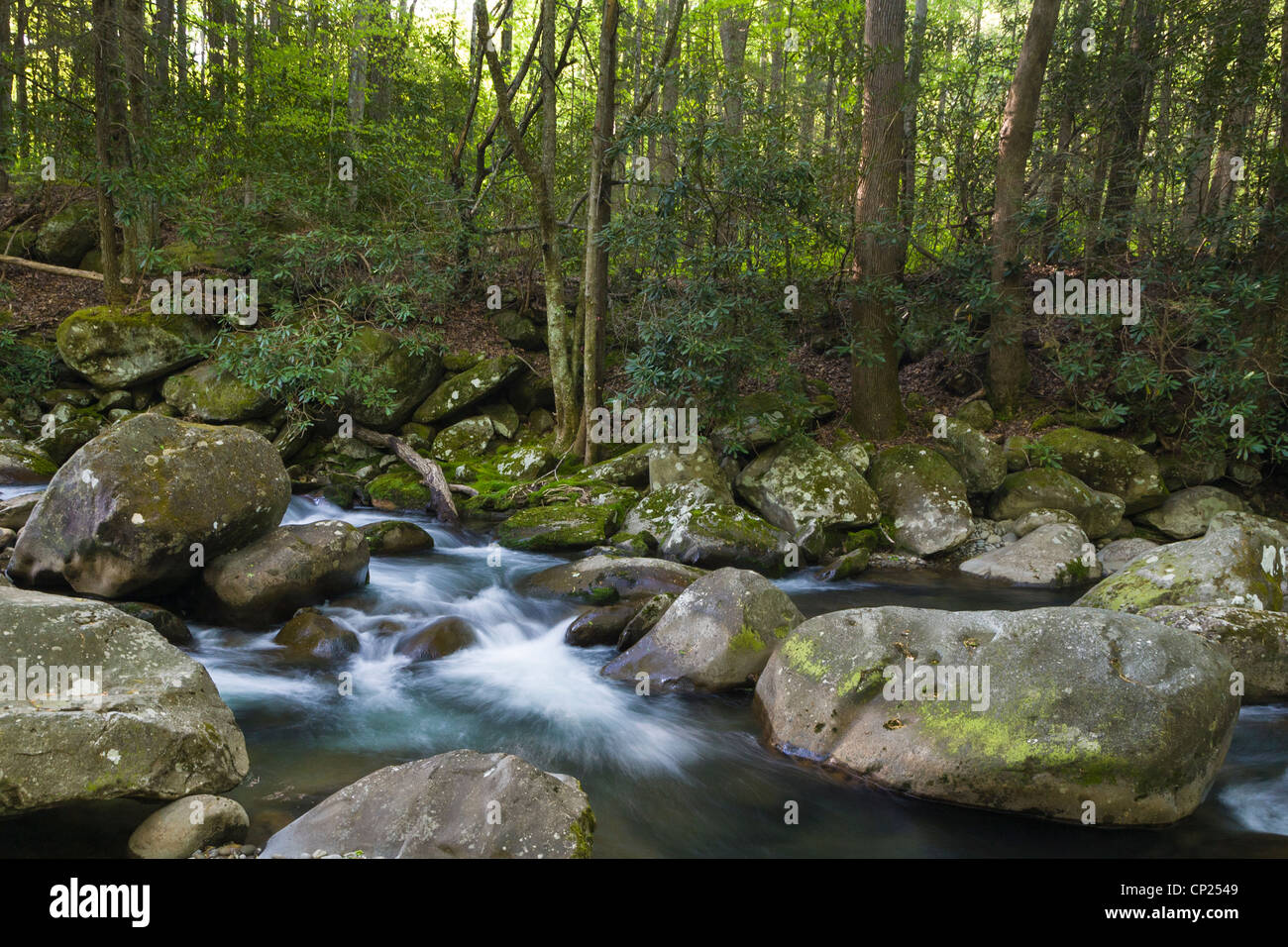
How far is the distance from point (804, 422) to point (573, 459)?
141 inches

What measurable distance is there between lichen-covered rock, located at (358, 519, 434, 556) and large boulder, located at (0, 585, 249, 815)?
15.7 ft

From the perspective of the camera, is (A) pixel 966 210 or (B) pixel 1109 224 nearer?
(B) pixel 1109 224

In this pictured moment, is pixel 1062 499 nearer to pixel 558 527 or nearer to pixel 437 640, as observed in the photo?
pixel 558 527

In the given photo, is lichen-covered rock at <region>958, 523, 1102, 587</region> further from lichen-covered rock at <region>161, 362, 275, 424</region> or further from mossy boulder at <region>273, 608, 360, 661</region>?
lichen-covered rock at <region>161, 362, 275, 424</region>

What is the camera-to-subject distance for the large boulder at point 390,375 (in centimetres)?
1270

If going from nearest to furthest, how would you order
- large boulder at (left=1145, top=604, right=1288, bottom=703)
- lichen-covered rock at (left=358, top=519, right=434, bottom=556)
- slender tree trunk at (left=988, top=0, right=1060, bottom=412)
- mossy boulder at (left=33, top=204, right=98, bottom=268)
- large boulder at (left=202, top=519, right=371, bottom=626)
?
large boulder at (left=1145, top=604, right=1288, bottom=703), large boulder at (left=202, top=519, right=371, bottom=626), lichen-covered rock at (left=358, top=519, right=434, bottom=556), slender tree trunk at (left=988, top=0, right=1060, bottom=412), mossy boulder at (left=33, top=204, right=98, bottom=268)

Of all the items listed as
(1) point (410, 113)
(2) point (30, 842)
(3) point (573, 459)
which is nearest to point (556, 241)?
(3) point (573, 459)

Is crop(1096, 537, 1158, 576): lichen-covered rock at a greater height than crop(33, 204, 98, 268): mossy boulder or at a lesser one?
lesser

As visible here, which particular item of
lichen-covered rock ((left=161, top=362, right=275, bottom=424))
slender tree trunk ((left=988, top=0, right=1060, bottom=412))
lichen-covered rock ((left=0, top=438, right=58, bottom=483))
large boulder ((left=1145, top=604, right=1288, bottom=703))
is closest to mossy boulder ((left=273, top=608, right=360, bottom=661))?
lichen-covered rock ((left=0, top=438, right=58, bottom=483))

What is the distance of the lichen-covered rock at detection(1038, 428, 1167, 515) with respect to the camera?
35.7 ft

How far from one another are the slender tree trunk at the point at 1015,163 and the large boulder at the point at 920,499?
8.00 ft

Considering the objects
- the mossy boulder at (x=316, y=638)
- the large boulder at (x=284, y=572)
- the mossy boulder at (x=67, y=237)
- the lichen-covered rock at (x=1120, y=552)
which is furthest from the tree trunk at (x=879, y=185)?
the mossy boulder at (x=67, y=237)

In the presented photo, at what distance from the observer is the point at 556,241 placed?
40.4 feet

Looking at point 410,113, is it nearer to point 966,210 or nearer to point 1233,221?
point 966,210
